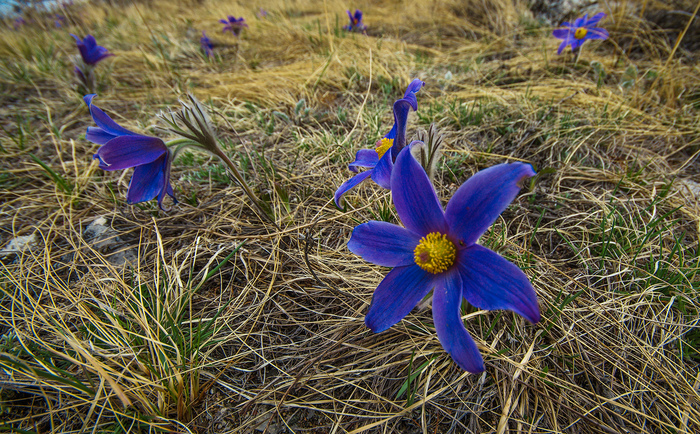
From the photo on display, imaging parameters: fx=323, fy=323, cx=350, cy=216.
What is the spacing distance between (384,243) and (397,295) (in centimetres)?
19

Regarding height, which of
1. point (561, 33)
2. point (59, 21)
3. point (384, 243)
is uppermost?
point (561, 33)

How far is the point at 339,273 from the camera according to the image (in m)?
1.67

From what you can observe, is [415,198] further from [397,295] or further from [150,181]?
[150,181]

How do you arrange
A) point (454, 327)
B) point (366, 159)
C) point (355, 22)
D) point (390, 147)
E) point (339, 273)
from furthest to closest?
point (355, 22) < point (339, 273) < point (366, 159) < point (390, 147) < point (454, 327)

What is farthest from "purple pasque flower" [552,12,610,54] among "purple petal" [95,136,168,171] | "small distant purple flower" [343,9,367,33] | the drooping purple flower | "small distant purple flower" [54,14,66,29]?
"small distant purple flower" [54,14,66,29]

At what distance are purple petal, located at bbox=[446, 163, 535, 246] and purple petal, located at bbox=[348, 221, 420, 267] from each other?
0.18 meters

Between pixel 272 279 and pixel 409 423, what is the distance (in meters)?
0.89

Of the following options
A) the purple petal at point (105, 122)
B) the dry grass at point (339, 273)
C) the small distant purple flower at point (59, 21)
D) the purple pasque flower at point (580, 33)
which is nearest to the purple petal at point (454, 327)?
the dry grass at point (339, 273)

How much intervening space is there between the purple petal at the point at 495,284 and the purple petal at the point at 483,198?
7cm

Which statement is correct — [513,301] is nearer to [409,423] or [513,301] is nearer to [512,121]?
[409,423]

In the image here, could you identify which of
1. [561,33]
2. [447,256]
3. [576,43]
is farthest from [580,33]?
[447,256]

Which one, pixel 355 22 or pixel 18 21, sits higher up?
pixel 355 22

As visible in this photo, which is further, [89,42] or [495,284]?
[89,42]

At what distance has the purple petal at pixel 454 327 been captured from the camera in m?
0.93
